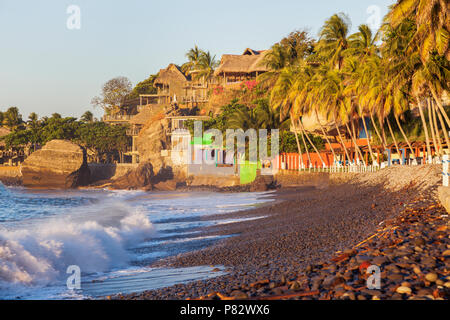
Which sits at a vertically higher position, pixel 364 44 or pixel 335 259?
pixel 364 44

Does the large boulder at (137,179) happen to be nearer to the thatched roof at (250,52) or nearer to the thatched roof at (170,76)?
the thatched roof at (170,76)

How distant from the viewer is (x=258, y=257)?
30.0 feet

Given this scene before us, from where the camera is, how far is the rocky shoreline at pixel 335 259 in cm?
506

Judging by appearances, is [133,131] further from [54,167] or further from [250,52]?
[250,52]

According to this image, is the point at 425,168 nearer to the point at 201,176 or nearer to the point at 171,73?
the point at 201,176

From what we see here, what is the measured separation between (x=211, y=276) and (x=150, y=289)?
1159mm

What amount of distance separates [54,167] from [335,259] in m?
55.2

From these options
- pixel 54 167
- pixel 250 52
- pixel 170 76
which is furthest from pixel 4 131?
pixel 250 52

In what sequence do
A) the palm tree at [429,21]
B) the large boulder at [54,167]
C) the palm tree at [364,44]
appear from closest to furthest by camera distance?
the palm tree at [429,21] < the palm tree at [364,44] < the large boulder at [54,167]

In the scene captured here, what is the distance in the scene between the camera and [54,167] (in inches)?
2213

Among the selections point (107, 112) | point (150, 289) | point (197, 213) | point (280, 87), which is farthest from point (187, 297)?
point (107, 112)

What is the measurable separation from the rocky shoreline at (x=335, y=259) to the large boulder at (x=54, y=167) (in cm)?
4821

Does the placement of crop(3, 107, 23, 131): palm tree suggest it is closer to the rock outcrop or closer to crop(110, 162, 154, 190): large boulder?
the rock outcrop

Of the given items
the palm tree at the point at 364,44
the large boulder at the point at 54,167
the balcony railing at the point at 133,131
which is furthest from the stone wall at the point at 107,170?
the palm tree at the point at 364,44
